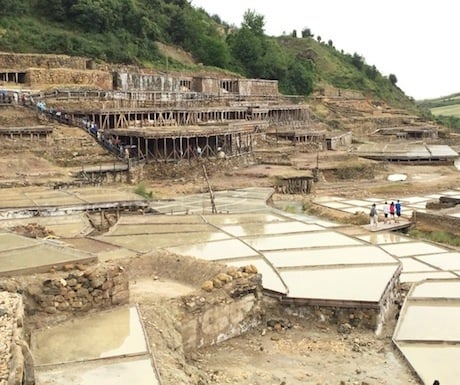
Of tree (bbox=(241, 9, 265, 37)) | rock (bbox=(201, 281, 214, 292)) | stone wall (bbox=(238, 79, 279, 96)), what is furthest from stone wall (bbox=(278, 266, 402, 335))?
tree (bbox=(241, 9, 265, 37))

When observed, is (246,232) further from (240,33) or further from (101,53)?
(240,33)

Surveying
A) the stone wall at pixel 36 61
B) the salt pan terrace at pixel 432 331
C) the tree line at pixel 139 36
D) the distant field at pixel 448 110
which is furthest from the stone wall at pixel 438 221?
the distant field at pixel 448 110

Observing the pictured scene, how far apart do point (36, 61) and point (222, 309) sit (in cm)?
3460

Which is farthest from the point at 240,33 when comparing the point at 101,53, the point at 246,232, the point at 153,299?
the point at 153,299

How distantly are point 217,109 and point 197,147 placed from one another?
892 centimetres

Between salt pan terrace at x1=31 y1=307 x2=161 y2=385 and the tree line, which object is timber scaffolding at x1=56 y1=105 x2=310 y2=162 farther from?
salt pan terrace at x1=31 y1=307 x2=161 y2=385

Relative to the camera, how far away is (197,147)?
3381 cm

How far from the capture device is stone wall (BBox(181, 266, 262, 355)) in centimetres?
992

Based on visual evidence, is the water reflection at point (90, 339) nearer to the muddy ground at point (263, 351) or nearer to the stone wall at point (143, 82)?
the muddy ground at point (263, 351)

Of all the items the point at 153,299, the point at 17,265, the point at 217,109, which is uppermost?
the point at 217,109

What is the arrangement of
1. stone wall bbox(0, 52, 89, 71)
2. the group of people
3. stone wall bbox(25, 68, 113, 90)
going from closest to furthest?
the group of people < stone wall bbox(25, 68, 113, 90) < stone wall bbox(0, 52, 89, 71)

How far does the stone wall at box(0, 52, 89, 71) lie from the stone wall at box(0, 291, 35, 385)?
34701 millimetres

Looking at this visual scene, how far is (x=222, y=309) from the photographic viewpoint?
33.9ft

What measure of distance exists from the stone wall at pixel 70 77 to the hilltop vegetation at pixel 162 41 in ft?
23.2
